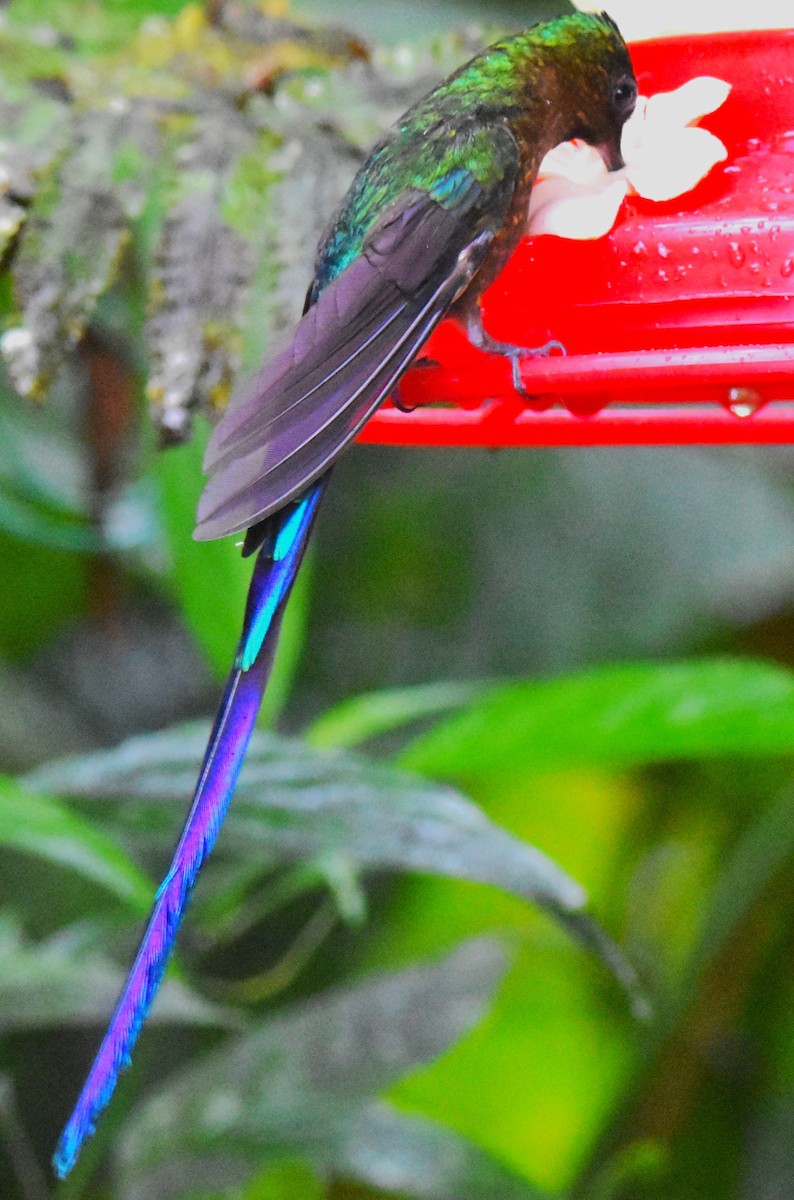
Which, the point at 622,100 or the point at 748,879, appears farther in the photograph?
the point at 748,879

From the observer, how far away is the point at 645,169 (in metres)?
1.01

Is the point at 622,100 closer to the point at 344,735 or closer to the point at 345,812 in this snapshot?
the point at 345,812

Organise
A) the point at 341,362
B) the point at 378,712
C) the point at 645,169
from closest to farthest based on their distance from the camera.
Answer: the point at 341,362, the point at 645,169, the point at 378,712

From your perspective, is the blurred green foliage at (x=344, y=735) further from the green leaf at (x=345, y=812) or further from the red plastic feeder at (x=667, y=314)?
the red plastic feeder at (x=667, y=314)

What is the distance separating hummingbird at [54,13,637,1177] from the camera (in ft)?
2.87

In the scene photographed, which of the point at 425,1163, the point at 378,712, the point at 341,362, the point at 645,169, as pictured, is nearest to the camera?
the point at 341,362

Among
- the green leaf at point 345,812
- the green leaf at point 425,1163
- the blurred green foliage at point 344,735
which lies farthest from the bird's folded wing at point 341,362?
the green leaf at point 425,1163

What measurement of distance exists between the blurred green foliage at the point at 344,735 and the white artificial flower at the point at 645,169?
0.35 metres

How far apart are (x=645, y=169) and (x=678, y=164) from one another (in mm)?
27

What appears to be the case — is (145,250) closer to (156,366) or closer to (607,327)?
(156,366)

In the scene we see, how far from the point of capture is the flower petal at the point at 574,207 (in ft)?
3.31

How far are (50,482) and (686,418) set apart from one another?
1630mm

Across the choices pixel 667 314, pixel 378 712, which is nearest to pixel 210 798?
pixel 667 314

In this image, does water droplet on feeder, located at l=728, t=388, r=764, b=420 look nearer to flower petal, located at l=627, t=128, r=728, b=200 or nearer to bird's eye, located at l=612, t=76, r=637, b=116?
flower petal, located at l=627, t=128, r=728, b=200
